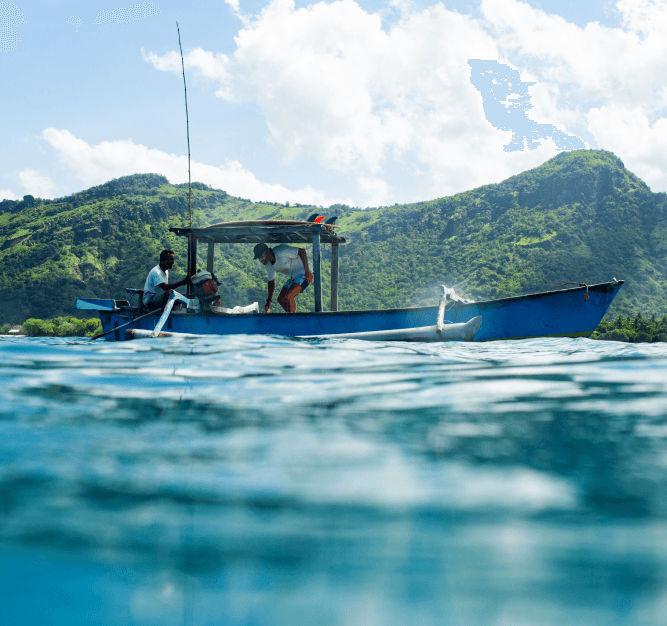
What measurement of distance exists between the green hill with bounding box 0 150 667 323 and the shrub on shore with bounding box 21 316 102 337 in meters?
11.7

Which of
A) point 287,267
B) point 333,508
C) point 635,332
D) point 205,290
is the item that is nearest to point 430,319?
point 287,267

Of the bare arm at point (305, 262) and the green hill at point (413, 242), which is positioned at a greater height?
the green hill at point (413, 242)

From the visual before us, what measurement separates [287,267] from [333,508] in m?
7.85

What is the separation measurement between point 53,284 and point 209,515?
60576 mm

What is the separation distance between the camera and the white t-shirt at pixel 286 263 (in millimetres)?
9219

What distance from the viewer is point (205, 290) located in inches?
359

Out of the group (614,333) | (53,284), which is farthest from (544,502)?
(53,284)

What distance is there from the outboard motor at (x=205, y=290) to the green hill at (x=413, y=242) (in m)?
39.0

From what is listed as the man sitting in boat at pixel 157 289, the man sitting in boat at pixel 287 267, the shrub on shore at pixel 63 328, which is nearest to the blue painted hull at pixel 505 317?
the man sitting in boat at pixel 287 267

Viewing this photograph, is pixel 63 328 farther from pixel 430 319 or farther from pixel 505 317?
pixel 505 317

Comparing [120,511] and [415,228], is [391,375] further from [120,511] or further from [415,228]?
[415,228]

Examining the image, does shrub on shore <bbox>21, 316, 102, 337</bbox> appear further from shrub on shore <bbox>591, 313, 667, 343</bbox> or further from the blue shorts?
shrub on shore <bbox>591, 313, 667, 343</bbox>

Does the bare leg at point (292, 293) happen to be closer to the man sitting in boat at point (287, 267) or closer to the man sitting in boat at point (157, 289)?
the man sitting in boat at point (287, 267)

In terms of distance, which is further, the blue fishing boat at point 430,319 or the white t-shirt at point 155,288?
the white t-shirt at point 155,288
